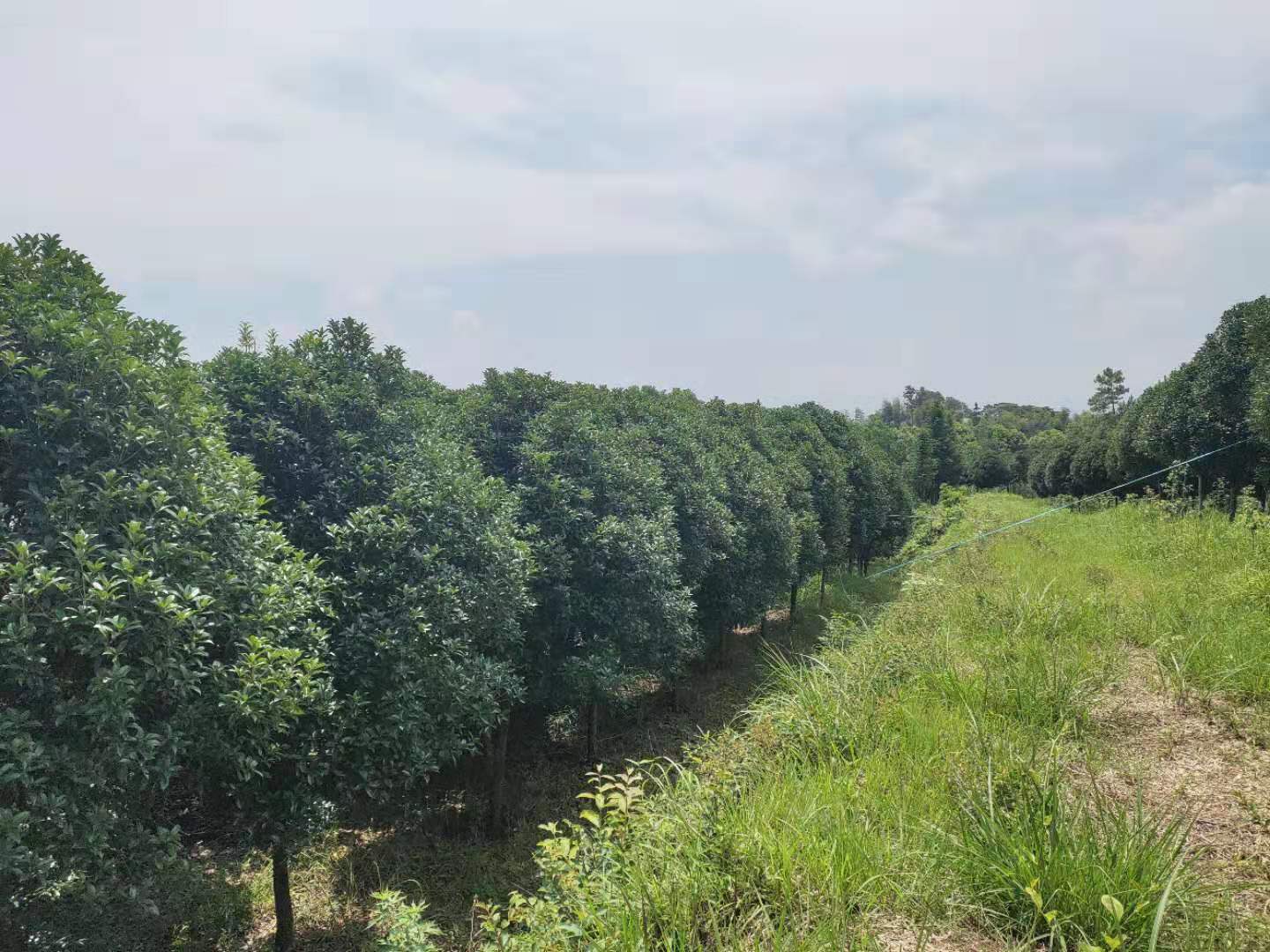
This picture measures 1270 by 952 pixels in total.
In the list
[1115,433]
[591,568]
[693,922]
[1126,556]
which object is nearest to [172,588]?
[693,922]

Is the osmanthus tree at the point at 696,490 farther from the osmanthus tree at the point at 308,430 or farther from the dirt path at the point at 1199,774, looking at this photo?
the dirt path at the point at 1199,774

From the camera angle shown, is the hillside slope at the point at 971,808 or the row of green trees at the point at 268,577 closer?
the hillside slope at the point at 971,808

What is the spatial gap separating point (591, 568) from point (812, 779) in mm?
6782

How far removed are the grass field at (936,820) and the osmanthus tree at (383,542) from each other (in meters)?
1.96

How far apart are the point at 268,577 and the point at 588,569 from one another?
5588mm

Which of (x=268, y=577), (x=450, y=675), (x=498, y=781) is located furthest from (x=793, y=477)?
(x=268, y=577)

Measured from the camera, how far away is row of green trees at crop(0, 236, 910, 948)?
4.70 metres

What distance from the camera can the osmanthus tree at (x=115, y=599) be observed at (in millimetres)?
4543

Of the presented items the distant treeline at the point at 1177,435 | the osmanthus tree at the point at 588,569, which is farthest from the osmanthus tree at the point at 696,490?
the distant treeline at the point at 1177,435

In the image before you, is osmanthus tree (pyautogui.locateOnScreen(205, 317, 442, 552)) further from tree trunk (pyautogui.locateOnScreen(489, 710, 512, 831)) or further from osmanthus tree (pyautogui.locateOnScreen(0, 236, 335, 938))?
tree trunk (pyautogui.locateOnScreen(489, 710, 512, 831))

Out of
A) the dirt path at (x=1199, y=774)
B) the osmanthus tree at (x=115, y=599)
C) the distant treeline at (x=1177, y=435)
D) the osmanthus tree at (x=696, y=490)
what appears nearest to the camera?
the dirt path at (x=1199, y=774)

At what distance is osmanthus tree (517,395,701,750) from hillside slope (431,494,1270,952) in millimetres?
4409

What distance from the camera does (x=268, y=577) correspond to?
6.11 m

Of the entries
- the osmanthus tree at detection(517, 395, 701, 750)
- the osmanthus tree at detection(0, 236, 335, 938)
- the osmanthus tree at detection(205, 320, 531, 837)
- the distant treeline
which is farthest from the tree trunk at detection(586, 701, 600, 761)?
the distant treeline
